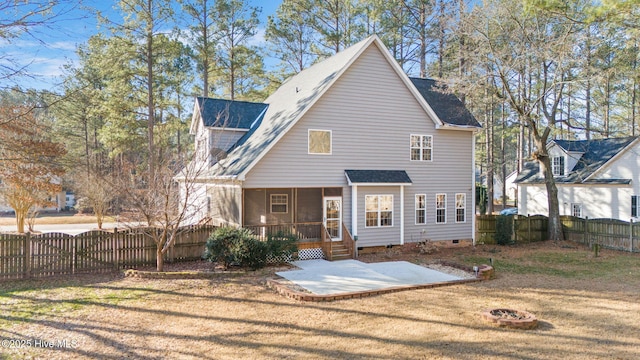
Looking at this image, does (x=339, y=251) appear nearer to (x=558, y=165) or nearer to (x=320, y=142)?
(x=320, y=142)

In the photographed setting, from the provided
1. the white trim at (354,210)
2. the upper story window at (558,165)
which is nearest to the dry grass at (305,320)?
the white trim at (354,210)

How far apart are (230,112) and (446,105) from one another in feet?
35.5

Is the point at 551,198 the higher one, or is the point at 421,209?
the point at 551,198

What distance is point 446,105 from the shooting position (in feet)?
65.4

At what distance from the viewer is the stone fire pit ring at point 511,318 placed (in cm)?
780

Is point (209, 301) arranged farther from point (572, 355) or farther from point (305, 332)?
point (572, 355)

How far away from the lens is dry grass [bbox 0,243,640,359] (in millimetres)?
6688

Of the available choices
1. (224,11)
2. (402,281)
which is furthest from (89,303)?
(224,11)

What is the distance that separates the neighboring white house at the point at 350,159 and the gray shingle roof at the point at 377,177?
0.16 feet

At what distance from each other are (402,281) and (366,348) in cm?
519

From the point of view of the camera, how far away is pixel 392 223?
56.4 ft

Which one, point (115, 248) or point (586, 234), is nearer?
point (115, 248)

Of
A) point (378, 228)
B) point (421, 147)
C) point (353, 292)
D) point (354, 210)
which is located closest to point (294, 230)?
point (354, 210)

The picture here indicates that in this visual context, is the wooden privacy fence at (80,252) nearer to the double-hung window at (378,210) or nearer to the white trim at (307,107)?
the white trim at (307,107)
